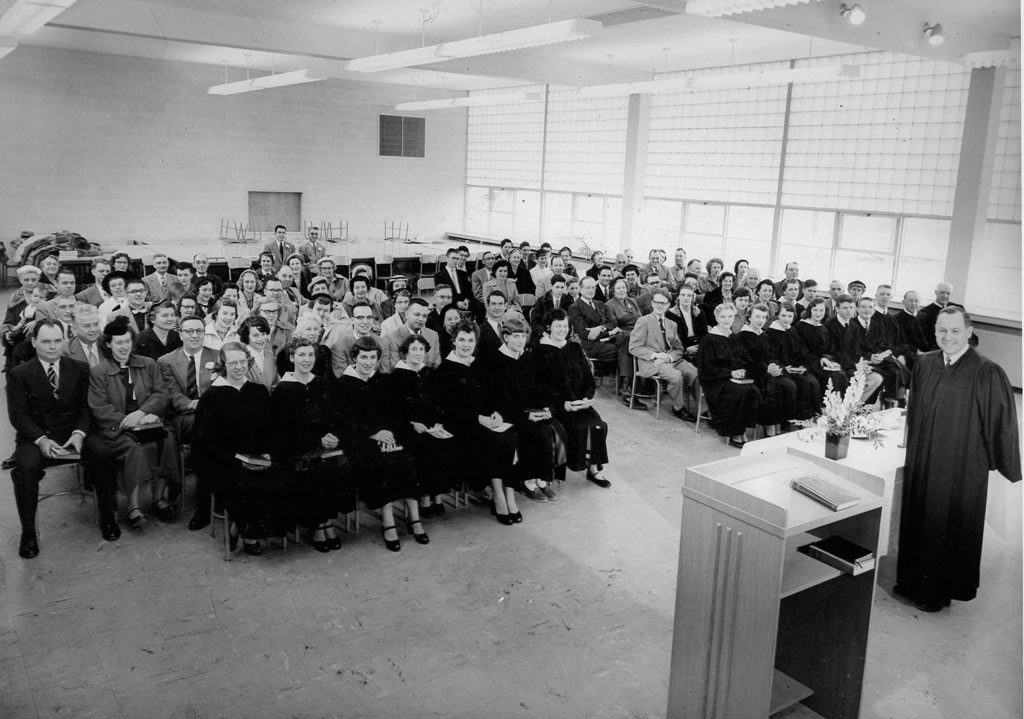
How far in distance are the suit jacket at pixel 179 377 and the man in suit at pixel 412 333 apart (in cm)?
135

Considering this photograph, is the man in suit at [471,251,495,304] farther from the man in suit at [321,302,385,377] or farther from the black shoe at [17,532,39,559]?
the black shoe at [17,532,39,559]

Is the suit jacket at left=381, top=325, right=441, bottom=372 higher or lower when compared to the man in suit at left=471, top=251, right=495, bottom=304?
lower

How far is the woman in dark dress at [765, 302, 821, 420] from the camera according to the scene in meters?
7.62

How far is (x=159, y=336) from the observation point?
19.7 feet

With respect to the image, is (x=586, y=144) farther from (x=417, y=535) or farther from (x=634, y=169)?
(x=417, y=535)

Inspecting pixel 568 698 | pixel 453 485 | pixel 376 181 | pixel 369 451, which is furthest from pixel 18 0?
pixel 376 181

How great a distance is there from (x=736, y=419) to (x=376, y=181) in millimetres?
12429

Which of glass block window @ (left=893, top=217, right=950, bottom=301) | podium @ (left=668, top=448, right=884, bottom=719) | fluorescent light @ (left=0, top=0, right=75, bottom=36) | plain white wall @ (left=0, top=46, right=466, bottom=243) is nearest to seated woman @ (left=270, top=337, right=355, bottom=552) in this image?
podium @ (left=668, top=448, right=884, bottom=719)

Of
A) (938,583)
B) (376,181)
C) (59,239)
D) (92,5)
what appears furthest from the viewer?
(376,181)

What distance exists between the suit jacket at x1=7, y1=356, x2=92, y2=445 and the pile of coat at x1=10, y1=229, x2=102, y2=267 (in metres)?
8.39

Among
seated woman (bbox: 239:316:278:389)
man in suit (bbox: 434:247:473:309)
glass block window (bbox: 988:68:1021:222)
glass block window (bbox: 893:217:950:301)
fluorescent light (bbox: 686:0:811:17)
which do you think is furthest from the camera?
man in suit (bbox: 434:247:473:309)

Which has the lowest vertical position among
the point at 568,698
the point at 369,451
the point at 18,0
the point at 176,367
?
the point at 568,698

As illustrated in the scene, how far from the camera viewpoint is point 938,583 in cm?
438

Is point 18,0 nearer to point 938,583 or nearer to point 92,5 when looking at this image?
point 92,5
